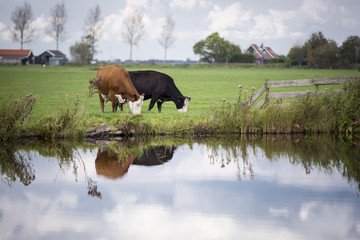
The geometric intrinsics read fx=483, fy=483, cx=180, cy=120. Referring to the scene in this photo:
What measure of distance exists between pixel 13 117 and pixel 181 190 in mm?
7240

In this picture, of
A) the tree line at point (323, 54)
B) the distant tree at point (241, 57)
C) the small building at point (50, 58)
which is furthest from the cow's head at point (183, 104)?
the small building at point (50, 58)

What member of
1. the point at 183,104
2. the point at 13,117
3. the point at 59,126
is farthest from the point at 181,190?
the point at 183,104

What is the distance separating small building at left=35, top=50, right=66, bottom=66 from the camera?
12719cm

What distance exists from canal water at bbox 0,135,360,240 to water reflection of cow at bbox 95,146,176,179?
0.03 meters

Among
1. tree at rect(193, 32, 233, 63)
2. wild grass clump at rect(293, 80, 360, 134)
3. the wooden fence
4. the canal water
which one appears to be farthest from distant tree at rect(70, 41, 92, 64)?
the canal water

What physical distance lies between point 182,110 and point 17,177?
10.5m

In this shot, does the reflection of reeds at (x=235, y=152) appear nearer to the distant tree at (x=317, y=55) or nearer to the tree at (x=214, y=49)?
the distant tree at (x=317, y=55)

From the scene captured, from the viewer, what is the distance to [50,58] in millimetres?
129625

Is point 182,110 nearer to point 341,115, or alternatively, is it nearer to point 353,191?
point 341,115

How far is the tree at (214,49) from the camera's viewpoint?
124 m

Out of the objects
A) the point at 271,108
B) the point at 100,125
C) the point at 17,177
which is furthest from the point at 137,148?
the point at 271,108

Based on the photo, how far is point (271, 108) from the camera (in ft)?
54.5

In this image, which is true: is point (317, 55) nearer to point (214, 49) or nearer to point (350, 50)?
point (350, 50)

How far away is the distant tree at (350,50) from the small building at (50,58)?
7259 cm
